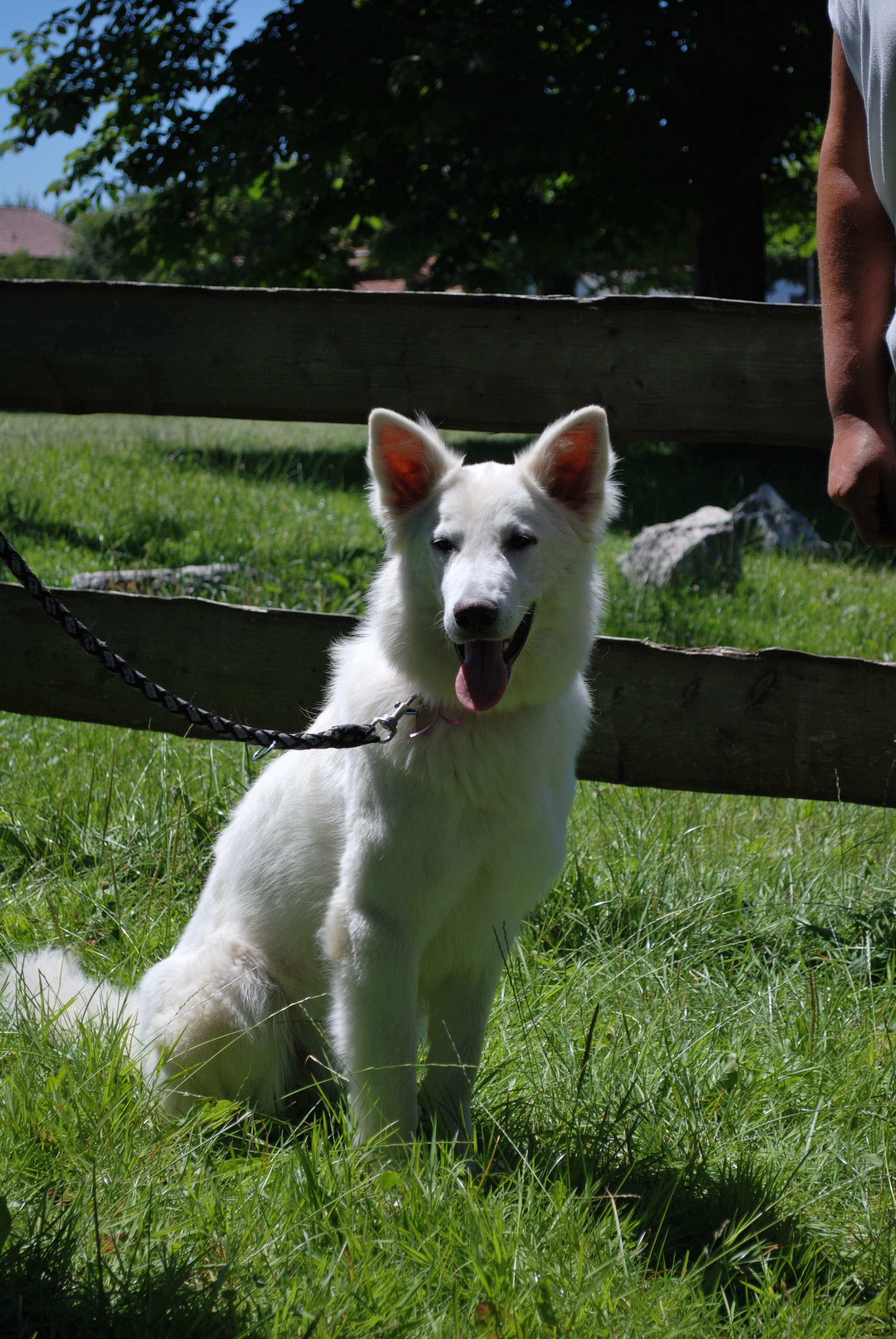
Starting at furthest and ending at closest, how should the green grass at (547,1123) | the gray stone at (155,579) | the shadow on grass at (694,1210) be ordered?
the gray stone at (155,579)
the shadow on grass at (694,1210)
the green grass at (547,1123)

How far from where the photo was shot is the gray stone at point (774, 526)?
8500mm

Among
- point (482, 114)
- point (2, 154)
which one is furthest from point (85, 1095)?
point (2, 154)

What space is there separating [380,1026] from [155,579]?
433cm

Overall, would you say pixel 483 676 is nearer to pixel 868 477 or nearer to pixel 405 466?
pixel 405 466

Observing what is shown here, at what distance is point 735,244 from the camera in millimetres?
12281

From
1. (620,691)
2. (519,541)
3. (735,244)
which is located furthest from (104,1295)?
(735,244)

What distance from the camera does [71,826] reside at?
336 centimetres

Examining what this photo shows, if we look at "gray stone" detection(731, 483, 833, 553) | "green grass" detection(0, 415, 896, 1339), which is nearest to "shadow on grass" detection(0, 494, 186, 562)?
"green grass" detection(0, 415, 896, 1339)

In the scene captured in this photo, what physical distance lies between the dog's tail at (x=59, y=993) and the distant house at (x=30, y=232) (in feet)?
227

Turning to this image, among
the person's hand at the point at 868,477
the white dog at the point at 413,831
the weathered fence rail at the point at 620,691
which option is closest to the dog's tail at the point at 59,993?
the white dog at the point at 413,831

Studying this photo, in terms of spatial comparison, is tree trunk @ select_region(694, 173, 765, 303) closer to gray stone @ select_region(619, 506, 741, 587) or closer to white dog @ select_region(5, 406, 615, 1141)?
gray stone @ select_region(619, 506, 741, 587)

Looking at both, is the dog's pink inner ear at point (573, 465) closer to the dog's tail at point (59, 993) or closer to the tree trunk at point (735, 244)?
the dog's tail at point (59, 993)

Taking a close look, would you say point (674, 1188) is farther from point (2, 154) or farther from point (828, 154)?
point (2, 154)

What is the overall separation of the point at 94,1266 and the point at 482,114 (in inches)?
420
